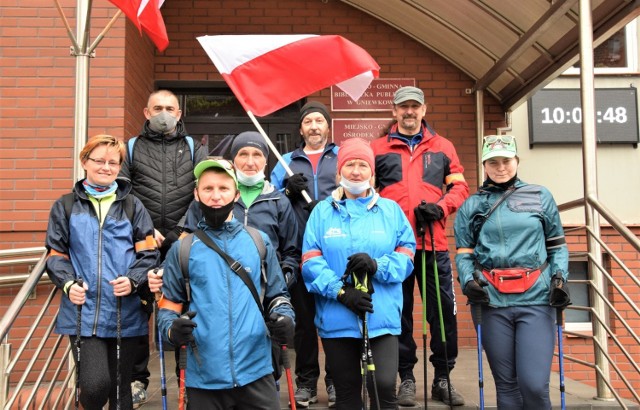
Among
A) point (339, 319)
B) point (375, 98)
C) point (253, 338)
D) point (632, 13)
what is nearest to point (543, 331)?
point (339, 319)

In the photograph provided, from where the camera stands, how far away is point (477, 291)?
12.9 ft

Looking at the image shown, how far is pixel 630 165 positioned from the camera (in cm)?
775

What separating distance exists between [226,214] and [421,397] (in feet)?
7.39

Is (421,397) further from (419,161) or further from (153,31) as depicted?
(153,31)

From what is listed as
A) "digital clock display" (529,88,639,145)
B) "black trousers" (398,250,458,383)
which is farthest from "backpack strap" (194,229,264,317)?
"digital clock display" (529,88,639,145)

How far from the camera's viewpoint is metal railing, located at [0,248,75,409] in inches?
150

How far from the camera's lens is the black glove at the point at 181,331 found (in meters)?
3.18

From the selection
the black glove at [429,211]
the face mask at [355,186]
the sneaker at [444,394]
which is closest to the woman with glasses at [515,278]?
the black glove at [429,211]

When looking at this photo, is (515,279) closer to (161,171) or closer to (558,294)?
(558,294)

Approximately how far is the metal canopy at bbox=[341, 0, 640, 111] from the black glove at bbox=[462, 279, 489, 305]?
2.49 metres

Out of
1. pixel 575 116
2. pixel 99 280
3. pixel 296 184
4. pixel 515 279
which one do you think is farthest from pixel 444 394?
pixel 575 116

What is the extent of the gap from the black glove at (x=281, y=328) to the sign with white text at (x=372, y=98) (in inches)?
180

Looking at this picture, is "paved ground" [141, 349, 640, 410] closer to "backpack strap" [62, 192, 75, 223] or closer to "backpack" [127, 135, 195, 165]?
"backpack strap" [62, 192, 75, 223]

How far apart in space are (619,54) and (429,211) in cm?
499
